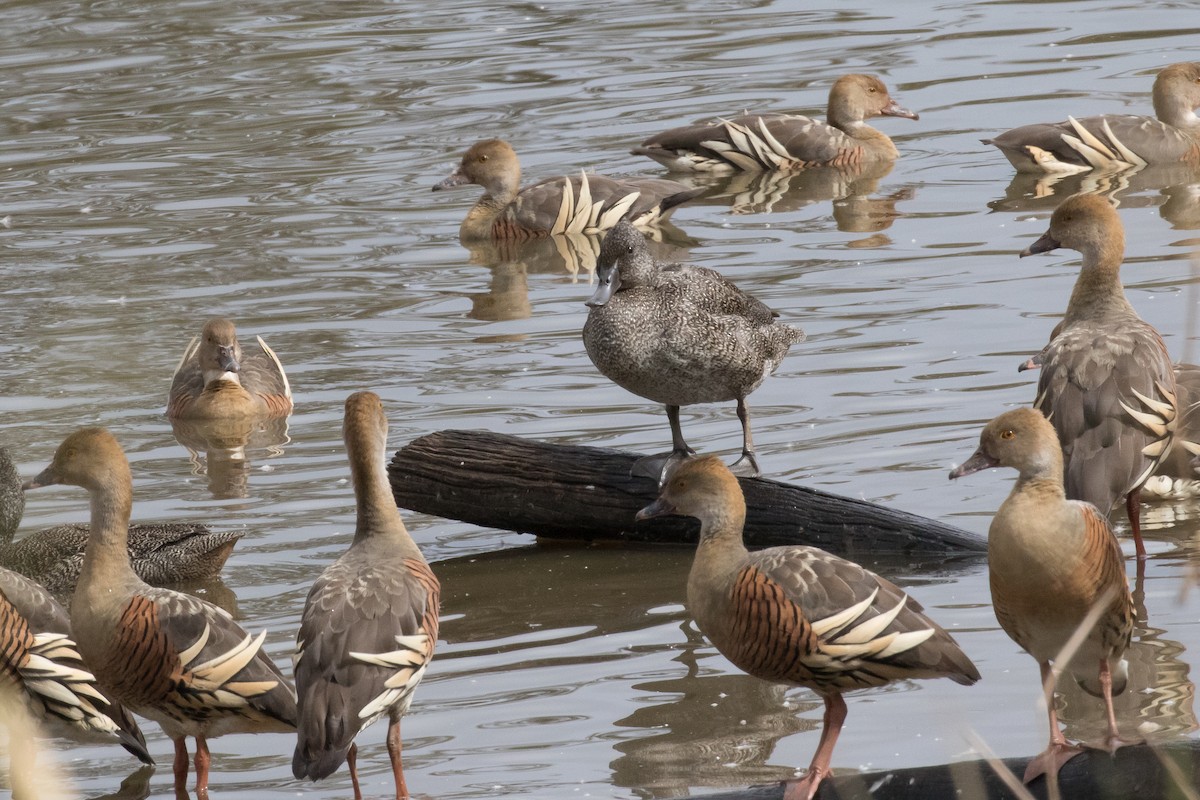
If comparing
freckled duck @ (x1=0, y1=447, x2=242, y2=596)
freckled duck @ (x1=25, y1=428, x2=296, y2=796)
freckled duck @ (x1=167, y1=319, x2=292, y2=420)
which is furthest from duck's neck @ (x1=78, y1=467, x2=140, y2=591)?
freckled duck @ (x1=167, y1=319, x2=292, y2=420)

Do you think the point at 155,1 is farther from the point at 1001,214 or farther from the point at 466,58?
the point at 1001,214

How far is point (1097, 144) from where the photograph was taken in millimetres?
14711

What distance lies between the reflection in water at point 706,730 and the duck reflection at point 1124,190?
7683 millimetres

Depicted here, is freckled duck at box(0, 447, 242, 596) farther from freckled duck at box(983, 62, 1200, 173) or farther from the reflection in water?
freckled duck at box(983, 62, 1200, 173)

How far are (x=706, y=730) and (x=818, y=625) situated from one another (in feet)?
2.67

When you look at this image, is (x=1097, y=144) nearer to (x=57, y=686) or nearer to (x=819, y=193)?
(x=819, y=193)

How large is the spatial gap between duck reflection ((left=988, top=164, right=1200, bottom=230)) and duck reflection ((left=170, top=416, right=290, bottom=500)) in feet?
19.7

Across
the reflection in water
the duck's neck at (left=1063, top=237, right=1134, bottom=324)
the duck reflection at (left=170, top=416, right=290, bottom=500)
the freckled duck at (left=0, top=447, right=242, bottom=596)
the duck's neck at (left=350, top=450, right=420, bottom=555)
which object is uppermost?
the duck's neck at (left=1063, top=237, right=1134, bottom=324)

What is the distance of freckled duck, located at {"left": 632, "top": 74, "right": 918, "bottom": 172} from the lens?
1579 cm

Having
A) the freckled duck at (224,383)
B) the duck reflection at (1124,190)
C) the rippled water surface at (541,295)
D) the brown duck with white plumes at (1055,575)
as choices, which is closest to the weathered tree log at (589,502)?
the rippled water surface at (541,295)

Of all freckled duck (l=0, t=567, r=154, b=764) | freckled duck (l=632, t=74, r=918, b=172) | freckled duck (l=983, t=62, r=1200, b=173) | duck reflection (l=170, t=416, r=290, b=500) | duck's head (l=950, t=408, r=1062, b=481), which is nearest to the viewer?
duck's head (l=950, t=408, r=1062, b=481)

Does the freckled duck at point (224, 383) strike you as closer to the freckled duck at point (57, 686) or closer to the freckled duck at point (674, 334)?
the freckled duck at point (674, 334)

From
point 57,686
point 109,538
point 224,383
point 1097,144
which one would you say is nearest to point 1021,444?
point 109,538

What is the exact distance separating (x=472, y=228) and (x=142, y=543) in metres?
6.71
